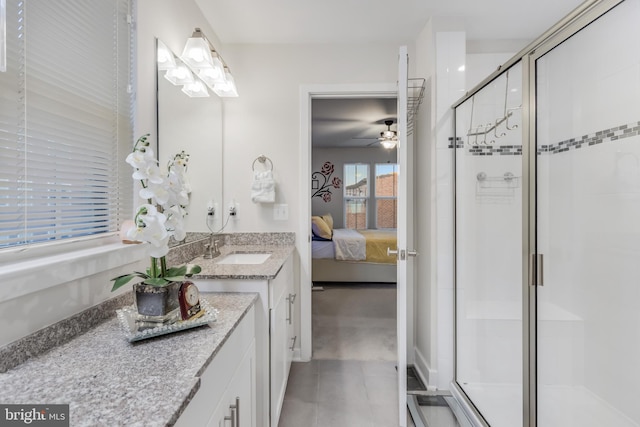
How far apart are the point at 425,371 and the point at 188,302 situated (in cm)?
187

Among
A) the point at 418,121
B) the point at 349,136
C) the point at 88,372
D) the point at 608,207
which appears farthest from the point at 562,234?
the point at 349,136

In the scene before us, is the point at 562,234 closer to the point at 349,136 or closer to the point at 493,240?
the point at 493,240

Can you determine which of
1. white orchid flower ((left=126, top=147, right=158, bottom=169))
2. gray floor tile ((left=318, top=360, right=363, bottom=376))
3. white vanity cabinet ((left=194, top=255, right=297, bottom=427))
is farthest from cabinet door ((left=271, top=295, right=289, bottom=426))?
white orchid flower ((left=126, top=147, right=158, bottom=169))

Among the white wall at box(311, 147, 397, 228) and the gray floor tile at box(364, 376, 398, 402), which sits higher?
the white wall at box(311, 147, 397, 228)

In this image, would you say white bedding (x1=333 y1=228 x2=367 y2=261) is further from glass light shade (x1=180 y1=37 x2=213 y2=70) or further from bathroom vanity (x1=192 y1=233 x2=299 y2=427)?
glass light shade (x1=180 y1=37 x2=213 y2=70)

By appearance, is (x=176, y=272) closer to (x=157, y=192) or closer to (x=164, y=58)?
(x=157, y=192)

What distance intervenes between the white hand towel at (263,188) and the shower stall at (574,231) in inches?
60.1

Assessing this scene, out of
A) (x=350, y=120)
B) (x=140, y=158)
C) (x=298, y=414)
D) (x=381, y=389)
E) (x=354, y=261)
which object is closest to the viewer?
(x=140, y=158)

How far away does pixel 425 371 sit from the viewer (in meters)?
2.15

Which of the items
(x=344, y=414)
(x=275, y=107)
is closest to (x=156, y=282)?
(x=344, y=414)

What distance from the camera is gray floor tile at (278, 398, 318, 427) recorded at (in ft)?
5.72

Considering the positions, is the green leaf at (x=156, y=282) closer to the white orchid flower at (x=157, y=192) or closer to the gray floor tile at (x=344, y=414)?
the white orchid flower at (x=157, y=192)

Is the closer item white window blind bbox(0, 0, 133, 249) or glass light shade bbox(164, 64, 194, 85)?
white window blind bbox(0, 0, 133, 249)

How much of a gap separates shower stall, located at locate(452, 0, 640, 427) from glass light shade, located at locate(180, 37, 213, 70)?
1.64m
